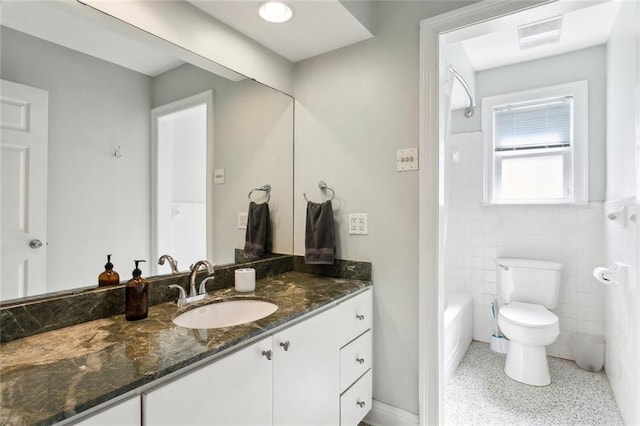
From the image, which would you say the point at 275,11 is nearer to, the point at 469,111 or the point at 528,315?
the point at 469,111

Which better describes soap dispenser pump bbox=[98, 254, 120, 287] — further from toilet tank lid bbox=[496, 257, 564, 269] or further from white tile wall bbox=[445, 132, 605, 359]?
toilet tank lid bbox=[496, 257, 564, 269]

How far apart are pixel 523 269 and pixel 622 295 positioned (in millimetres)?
850

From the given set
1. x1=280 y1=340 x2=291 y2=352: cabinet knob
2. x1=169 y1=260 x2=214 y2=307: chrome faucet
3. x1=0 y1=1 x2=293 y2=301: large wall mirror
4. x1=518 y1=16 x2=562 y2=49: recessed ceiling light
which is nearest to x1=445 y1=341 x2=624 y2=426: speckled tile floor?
x1=280 y1=340 x2=291 y2=352: cabinet knob

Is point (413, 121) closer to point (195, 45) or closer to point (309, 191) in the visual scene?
point (309, 191)

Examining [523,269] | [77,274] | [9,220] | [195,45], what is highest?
[195,45]

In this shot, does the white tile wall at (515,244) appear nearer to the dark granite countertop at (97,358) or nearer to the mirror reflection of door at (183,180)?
the mirror reflection of door at (183,180)

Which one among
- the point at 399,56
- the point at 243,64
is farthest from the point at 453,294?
the point at 243,64

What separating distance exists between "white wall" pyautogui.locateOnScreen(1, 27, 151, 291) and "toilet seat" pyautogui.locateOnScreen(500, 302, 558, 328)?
2.39 meters

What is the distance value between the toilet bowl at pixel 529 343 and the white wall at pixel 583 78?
111 cm

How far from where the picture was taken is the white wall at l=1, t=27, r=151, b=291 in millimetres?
1092

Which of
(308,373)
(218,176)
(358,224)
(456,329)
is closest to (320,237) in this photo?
(358,224)

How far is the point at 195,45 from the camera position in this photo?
1.53 metres

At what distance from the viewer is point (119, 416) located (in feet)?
2.36

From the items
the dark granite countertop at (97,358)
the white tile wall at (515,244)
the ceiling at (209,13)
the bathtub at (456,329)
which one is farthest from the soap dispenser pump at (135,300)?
the white tile wall at (515,244)
